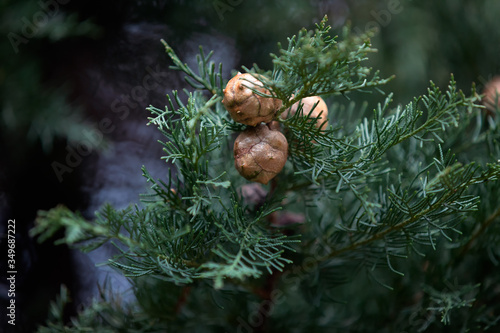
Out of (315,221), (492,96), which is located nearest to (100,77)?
(315,221)

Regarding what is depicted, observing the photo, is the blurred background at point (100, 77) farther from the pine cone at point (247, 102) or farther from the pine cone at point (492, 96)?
the pine cone at point (247, 102)

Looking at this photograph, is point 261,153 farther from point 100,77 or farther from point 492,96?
point 100,77

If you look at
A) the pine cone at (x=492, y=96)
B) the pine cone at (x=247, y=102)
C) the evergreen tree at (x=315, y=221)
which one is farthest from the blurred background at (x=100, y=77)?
the pine cone at (x=247, y=102)

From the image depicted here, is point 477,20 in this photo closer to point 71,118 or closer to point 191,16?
point 191,16

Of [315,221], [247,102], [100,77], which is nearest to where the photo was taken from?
[247,102]

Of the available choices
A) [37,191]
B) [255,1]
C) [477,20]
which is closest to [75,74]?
[37,191]

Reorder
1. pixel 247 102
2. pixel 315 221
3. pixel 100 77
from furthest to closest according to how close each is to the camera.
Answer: pixel 100 77, pixel 315 221, pixel 247 102

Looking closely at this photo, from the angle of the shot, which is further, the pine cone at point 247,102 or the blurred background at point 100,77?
A: the blurred background at point 100,77
